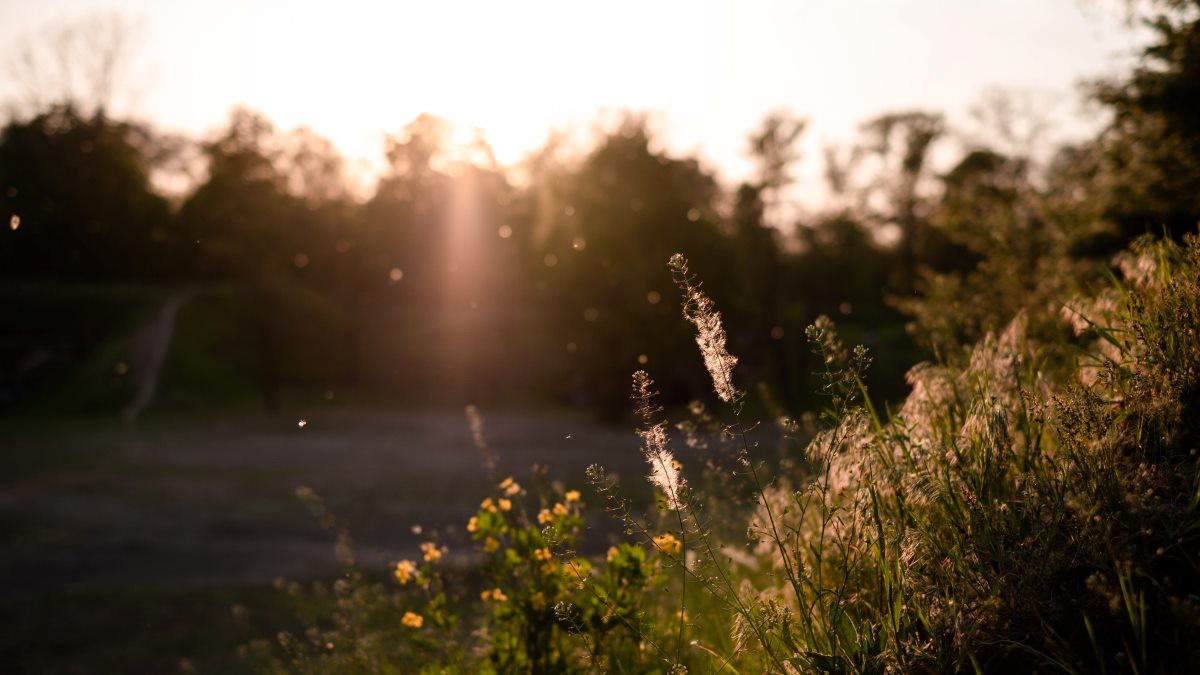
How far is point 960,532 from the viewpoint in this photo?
3275mm

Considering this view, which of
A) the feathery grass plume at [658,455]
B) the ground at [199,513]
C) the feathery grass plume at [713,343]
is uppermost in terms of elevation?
the feathery grass plume at [713,343]

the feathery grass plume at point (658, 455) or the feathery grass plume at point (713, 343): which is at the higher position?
the feathery grass plume at point (713, 343)

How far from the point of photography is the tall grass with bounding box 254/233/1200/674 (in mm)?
2840

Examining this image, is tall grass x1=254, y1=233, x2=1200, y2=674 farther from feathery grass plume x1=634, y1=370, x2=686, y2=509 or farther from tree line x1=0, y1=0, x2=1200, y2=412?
tree line x1=0, y1=0, x2=1200, y2=412

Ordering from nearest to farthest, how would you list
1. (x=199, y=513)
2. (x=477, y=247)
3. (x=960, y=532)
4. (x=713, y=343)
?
(x=713, y=343)
(x=960, y=532)
(x=199, y=513)
(x=477, y=247)

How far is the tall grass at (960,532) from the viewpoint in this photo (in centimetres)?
284

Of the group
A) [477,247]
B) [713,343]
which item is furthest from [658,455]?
[477,247]

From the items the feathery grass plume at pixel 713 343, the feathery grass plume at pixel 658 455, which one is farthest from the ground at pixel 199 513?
the feathery grass plume at pixel 713 343

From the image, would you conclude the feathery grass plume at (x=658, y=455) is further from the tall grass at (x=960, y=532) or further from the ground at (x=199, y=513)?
the ground at (x=199, y=513)

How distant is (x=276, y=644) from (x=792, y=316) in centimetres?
2935

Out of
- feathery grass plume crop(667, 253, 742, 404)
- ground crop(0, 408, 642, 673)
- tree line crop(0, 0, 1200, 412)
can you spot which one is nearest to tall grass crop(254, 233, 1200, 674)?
feathery grass plume crop(667, 253, 742, 404)

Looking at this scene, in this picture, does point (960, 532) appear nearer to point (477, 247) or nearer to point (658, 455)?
point (658, 455)

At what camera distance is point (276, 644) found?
7.86 meters

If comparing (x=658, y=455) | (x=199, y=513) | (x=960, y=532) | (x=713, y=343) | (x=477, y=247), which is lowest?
(x=199, y=513)
